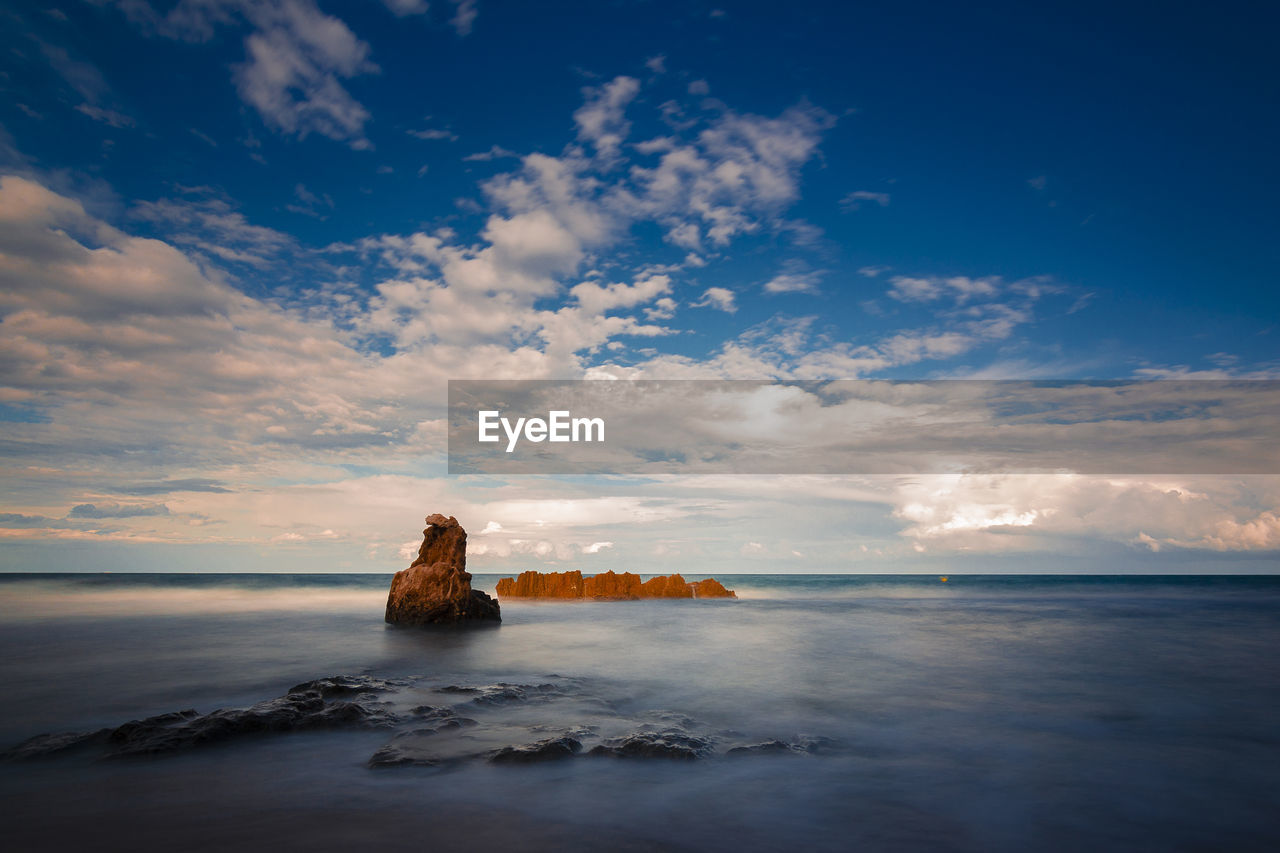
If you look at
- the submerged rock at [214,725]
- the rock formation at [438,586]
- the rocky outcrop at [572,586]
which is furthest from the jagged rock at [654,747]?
the rocky outcrop at [572,586]

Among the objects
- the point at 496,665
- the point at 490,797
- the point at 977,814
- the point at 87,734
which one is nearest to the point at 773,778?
the point at 977,814

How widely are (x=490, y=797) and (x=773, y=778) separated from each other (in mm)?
3847

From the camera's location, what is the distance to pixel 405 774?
7758 mm

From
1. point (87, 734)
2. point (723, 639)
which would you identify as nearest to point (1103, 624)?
point (723, 639)

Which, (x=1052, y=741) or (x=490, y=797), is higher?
(x=490, y=797)

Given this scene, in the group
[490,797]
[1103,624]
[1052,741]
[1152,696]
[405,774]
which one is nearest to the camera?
[490,797]

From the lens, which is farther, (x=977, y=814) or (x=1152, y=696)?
(x=1152, y=696)

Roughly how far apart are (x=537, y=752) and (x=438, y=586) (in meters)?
25.4

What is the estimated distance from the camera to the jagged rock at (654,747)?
29.1ft

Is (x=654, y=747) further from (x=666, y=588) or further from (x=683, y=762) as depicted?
(x=666, y=588)

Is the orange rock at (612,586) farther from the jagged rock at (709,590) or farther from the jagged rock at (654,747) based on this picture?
the jagged rock at (654,747)

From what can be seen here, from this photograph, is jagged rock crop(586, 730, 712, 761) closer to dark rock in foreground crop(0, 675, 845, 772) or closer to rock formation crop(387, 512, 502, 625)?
dark rock in foreground crop(0, 675, 845, 772)

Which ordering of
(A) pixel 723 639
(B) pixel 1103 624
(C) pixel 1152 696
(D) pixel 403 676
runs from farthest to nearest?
(B) pixel 1103 624 → (A) pixel 723 639 → (D) pixel 403 676 → (C) pixel 1152 696

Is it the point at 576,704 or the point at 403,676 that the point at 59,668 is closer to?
the point at 403,676
